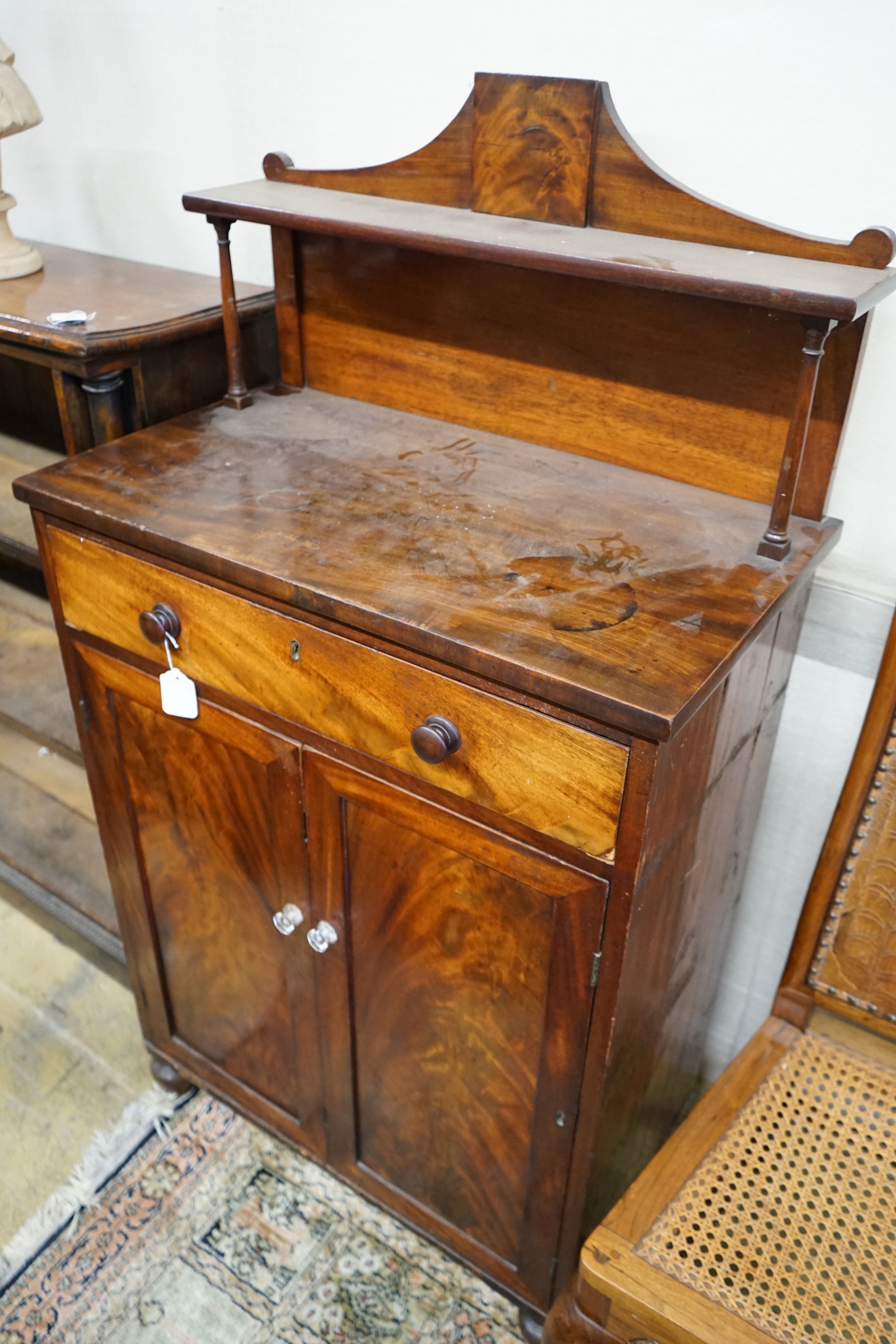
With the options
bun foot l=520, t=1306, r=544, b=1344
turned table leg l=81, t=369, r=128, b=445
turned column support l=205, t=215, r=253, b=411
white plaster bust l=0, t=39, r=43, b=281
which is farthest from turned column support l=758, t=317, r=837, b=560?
white plaster bust l=0, t=39, r=43, b=281

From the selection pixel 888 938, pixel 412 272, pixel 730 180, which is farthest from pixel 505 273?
pixel 888 938

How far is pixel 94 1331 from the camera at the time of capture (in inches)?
50.5

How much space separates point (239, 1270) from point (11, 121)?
5.02ft

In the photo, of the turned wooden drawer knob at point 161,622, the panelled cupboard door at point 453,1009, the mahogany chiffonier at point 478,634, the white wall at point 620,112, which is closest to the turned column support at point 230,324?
the mahogany chiffonier at point 478,634

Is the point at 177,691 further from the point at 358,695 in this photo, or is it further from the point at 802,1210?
the point at 802,1210

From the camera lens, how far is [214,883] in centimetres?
124

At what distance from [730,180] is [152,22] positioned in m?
0.88

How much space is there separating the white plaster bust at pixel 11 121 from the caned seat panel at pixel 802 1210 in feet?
4.69

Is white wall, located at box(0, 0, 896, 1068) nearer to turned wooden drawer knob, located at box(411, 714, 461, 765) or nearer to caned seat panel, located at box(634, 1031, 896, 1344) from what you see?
caned seat panel, located at box(634, 1031, 896, 1344)

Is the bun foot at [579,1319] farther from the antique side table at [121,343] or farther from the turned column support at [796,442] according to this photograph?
the antique side table at [121,343]

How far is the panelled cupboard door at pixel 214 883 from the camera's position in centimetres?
111

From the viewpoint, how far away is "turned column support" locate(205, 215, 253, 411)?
115cm

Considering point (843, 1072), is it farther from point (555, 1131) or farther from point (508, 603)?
point (508, 603)

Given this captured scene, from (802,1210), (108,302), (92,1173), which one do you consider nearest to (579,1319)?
(802,1210)
